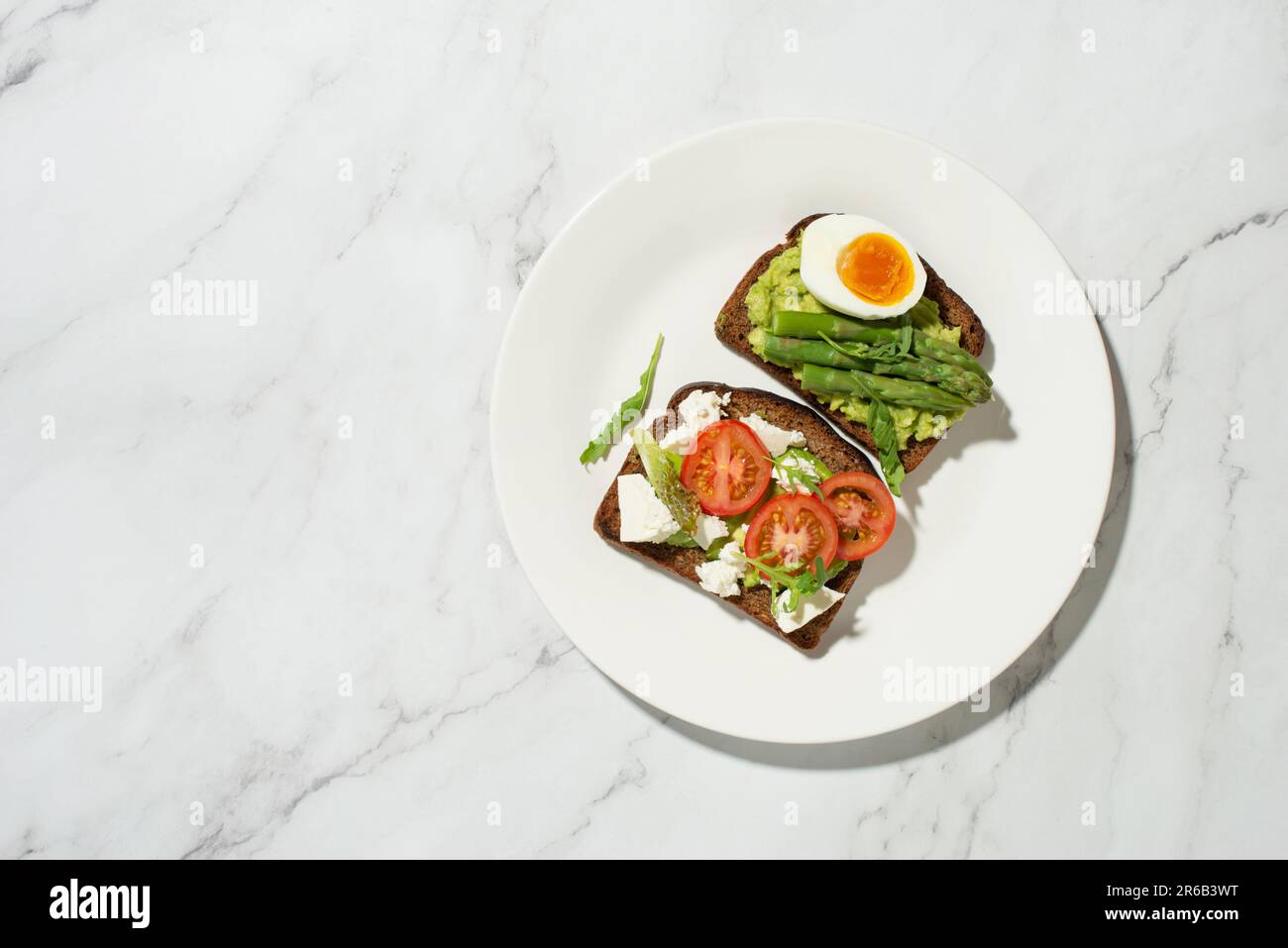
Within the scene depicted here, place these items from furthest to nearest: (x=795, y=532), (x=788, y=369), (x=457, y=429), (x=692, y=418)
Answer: (x=457, y=429) → (x=788, y=369) → (x=692, y=418) → (x=795, y=532)

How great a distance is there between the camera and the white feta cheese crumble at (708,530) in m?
3.40

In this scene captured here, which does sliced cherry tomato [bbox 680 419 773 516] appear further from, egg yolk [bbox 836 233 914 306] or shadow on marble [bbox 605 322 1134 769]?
shadow on marble [bbox 605 322 1134 769]

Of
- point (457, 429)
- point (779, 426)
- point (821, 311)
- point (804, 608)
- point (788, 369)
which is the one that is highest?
point (821, 311)

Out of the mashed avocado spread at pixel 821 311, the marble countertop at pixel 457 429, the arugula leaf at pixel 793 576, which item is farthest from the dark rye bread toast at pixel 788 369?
the marble countertop at pixel 457 429

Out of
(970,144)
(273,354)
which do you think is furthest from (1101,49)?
(273,354)

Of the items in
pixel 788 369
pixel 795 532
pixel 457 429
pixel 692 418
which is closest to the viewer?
pixel 795 532

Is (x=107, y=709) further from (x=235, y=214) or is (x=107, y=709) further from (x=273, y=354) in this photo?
(x=235, y=214)

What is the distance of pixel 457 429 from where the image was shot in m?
3.71

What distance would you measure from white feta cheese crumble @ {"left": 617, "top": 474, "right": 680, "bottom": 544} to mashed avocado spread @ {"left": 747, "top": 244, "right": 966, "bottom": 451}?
713 millimetres

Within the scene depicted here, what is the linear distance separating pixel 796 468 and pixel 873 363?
0.49 metres

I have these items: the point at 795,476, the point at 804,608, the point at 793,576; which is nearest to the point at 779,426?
the point at 795,476

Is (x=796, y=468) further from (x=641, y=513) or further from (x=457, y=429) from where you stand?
(x=457, y=429)
